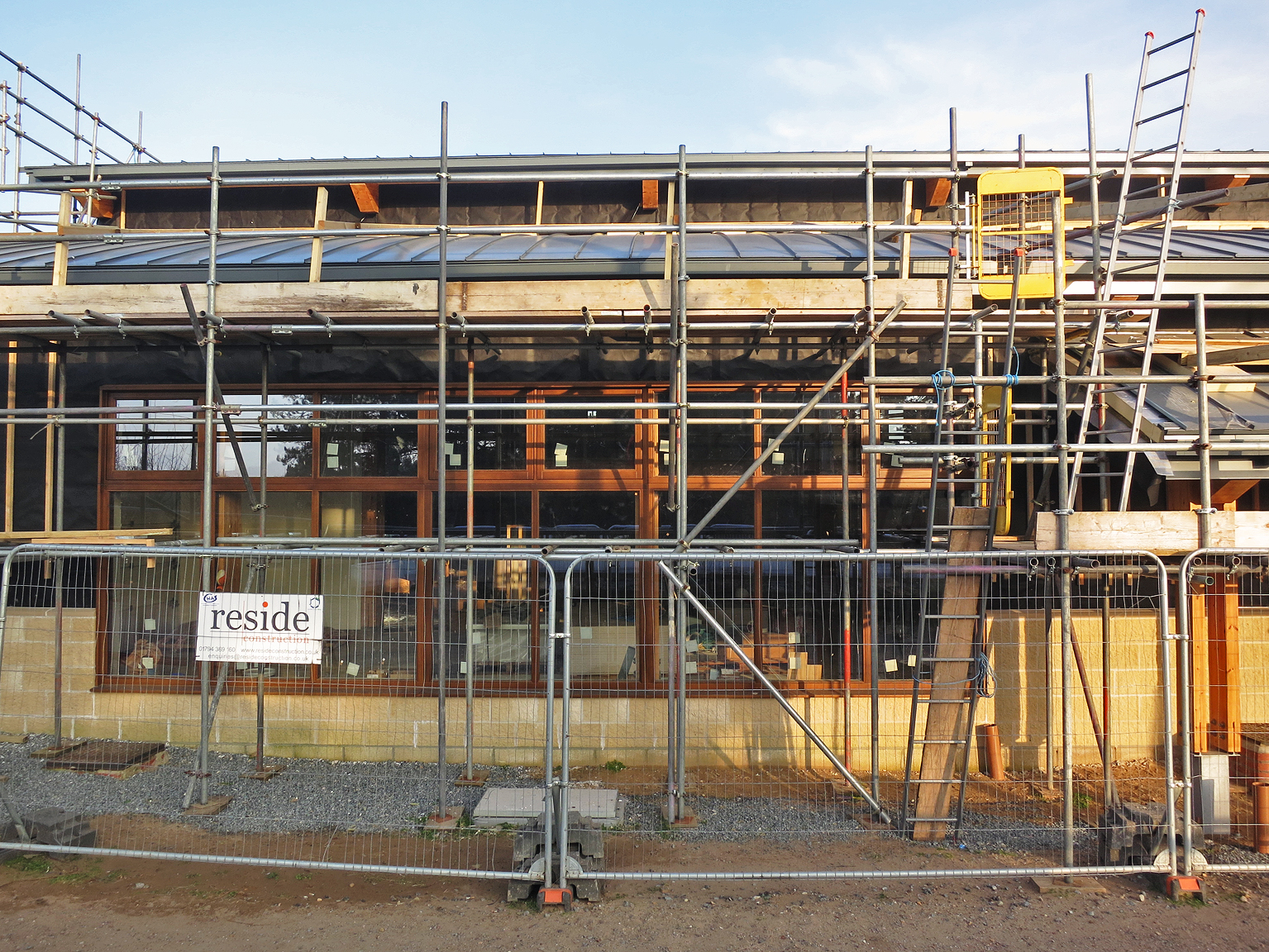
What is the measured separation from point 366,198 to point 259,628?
21.4 feet

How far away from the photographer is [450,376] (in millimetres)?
7559

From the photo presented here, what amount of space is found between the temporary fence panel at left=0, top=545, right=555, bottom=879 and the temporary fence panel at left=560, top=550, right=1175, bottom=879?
71 cm

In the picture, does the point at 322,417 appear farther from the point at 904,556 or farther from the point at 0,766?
the point at 904,556

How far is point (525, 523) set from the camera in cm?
745

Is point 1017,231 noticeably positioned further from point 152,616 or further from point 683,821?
point 152,616

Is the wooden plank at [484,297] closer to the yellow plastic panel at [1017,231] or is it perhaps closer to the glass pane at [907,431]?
the yellow plastic panel at [1017,231]

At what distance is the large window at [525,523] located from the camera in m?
7.29

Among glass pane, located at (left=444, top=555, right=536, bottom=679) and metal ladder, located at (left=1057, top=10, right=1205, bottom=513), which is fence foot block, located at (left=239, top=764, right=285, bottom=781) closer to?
glass pane, located at (left=444, top=555, right=536, bottom=679)

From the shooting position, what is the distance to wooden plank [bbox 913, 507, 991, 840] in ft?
18.4

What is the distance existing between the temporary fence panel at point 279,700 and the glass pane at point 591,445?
41.2 inches

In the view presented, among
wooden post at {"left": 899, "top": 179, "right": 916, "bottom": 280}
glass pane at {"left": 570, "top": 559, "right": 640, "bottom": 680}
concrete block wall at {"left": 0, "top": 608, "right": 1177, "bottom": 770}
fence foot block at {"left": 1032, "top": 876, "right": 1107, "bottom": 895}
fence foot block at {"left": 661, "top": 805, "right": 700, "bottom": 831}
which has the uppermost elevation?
wooden post at {"left": 899, "top": 179, "right": 916, "bottom": 280}

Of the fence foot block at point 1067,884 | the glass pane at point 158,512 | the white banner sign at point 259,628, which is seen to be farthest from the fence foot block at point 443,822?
the fence foot block at point 1067,884

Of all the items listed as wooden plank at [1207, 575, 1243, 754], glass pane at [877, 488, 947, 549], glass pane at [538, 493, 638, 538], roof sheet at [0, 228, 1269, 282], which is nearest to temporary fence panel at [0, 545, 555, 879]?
glass pane at [538, 493, 638, 538]

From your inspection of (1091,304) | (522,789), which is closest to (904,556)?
(1091,304)
